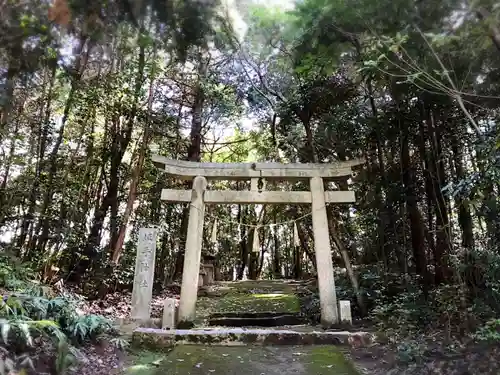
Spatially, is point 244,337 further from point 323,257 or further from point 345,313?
point 323,257

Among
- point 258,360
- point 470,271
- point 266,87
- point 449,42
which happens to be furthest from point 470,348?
point 266,87

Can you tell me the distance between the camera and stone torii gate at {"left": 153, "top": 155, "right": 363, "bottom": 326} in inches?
275

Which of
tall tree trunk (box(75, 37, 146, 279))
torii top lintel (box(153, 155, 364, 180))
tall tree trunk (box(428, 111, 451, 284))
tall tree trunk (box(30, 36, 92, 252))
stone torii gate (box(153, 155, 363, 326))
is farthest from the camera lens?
tall tree trunk (box(75, 37, 146, 279))

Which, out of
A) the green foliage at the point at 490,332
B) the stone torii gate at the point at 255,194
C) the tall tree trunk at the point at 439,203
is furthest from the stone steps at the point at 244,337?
the tall tree trunk at the point at 439,203

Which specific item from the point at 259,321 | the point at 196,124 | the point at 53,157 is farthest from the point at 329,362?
the point at 196,124

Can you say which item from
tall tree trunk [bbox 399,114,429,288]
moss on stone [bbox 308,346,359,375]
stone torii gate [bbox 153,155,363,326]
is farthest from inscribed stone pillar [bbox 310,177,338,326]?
tall tree trunk [bbox 399,114,429,288]

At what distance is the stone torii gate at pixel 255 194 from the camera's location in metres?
6.98

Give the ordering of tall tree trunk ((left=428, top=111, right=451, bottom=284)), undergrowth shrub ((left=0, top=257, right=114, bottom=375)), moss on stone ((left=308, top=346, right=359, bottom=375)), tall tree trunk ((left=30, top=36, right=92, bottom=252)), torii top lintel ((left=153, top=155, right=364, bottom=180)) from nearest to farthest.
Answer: undergrowth shrub ((left=0, top=257, right=114, bottom=375)), moss on stone ((left=308, top=346, right=359, bottom=375)), tall tree trunk ((left=428, top=111, right=451, bottom=284)), torii top lintel ((left=153, top=155, right=364, bottom=180)), tall tree trunk ((left=30, top=36, right=92, bottom=252))

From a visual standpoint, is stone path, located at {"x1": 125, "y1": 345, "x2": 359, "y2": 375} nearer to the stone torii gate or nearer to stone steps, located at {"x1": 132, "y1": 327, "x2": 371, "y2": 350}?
stone steps, located at {"x1": 132, "y1": 327, "x2": 371, "y2": 350}

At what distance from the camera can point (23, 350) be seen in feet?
11.8

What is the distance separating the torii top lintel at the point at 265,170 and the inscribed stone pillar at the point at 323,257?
0.22 m

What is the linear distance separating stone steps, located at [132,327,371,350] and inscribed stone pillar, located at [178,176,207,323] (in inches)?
32.1

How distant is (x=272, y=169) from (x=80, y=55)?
540 cm

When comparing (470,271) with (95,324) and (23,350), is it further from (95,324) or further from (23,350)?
(23,350)
